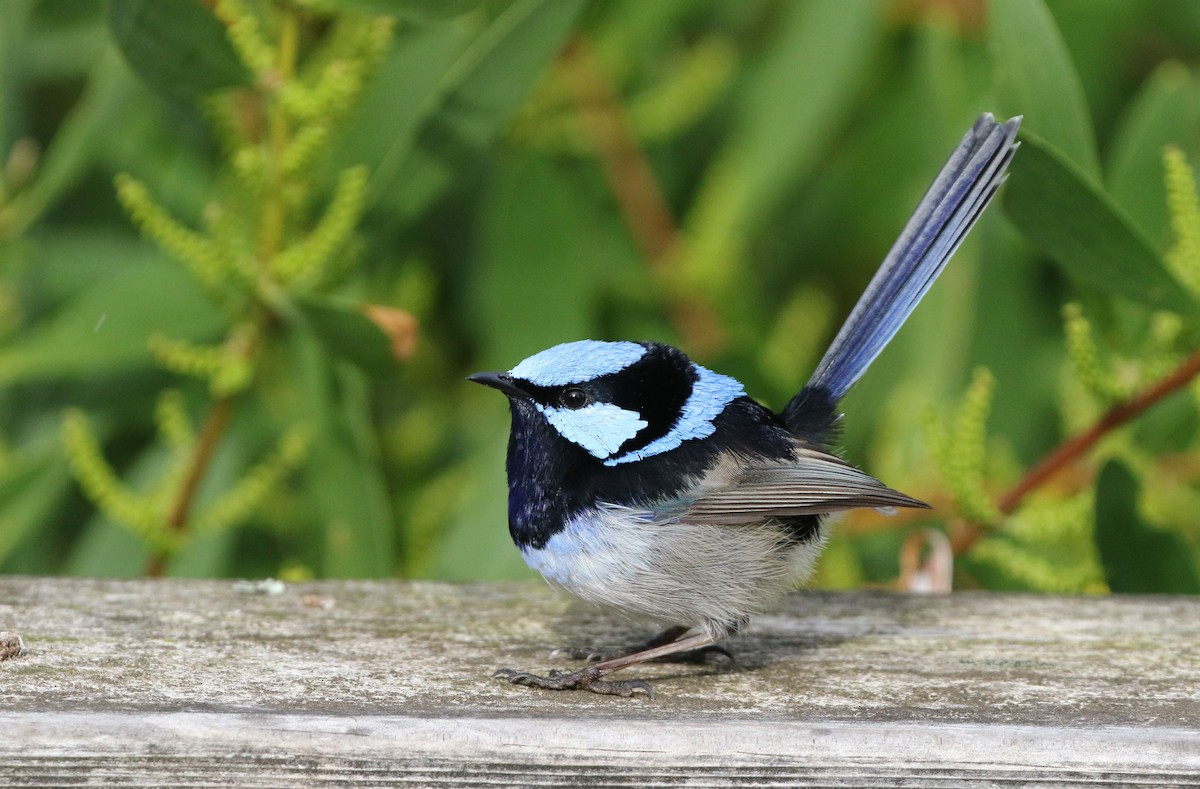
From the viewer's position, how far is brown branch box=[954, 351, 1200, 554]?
3039 mm

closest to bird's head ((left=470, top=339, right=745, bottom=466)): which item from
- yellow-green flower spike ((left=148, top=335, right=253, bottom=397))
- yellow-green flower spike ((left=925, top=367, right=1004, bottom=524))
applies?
yellow-green flower spike ((left=925, top=367, right=1004, bottom=524))

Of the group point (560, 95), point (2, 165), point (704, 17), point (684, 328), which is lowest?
point (684, 328)

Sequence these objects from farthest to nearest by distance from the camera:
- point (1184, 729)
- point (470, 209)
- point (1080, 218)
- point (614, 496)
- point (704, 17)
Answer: point (704, 17)
point (470, 209)
point (1080, 218)
point (614, 496)
point (1184, 729)

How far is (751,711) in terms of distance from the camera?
2107 millimetres

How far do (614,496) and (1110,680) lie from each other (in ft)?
2.95

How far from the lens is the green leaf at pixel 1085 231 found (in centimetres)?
280

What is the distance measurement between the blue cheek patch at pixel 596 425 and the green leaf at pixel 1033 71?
112cm

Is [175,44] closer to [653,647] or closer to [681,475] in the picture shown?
[681,475]

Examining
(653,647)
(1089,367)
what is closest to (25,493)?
(653,647)

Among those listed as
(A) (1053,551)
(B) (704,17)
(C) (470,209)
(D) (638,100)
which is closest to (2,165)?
(C) (470,209)

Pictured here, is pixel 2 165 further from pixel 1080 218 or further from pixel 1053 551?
pixel 1053 551

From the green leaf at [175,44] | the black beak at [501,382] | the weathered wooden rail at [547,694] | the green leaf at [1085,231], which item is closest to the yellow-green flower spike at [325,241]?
the green leaf at [175,44]

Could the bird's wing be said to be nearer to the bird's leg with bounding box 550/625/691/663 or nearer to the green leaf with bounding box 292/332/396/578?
the bird's leg with bounding box 550/625/691/663

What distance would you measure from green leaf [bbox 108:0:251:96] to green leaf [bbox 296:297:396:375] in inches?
21.3
